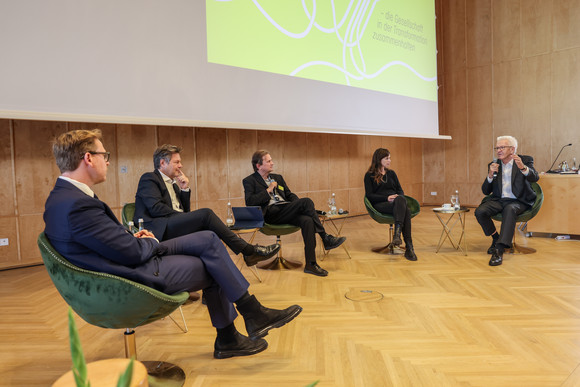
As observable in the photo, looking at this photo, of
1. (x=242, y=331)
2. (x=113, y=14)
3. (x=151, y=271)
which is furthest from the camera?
(x=113, y=14)

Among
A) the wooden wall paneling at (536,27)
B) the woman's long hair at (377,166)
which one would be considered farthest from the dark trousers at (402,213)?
the wooden wall paneling at (536,27)

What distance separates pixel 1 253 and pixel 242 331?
339cm

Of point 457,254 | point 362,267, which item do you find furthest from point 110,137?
point 457,254

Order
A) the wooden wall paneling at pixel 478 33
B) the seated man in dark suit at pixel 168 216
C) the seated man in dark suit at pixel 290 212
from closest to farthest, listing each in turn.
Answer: the seated man in dark suit at pixel 168 216, the seated man in dark suit at pixel 290 212, the wooden wall paneling at pixel 478 33

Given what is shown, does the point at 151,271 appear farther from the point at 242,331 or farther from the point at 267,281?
the point at 267,281

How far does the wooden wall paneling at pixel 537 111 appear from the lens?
8227mm

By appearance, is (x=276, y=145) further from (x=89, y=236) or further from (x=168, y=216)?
(x=89, y=236)

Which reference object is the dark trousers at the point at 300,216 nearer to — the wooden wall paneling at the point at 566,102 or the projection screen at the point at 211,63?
the projection screen at the point at 211,63

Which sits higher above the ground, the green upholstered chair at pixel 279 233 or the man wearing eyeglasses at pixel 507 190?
the man wearing eyeglasses at pixel 507 190

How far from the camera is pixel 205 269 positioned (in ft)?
7.28

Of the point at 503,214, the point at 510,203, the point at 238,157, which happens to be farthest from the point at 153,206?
the point at 510,203

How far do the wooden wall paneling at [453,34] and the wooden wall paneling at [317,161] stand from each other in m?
3.93

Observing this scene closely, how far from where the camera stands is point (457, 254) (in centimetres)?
488

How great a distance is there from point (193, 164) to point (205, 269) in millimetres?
3847
